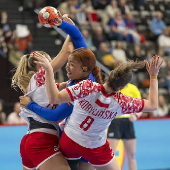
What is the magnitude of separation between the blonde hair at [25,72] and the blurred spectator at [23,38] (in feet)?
23.1

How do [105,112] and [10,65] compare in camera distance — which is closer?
[105,112]

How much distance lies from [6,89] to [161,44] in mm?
4668

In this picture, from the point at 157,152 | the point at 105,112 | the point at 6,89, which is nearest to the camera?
the point at 105,112

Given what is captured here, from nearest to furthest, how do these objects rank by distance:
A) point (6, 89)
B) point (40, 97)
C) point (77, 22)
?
point (40, 97)
point (6, 89)
point (77, 22)

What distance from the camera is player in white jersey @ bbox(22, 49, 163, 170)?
4113 mm

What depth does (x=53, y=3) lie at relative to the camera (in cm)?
1357

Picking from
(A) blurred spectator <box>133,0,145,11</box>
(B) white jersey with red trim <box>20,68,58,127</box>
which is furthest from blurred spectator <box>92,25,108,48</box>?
(B) white jersey with red trim <box>20,68,58,127</box>

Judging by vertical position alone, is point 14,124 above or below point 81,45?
below

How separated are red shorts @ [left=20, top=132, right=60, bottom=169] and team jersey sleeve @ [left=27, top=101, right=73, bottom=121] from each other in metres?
0.19

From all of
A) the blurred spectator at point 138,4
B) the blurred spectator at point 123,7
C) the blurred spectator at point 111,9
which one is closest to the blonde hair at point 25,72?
the blurred spectator at point 111,9

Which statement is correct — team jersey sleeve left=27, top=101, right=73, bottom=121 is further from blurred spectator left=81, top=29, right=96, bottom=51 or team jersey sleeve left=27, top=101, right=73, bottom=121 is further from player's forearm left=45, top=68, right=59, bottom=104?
blurred spectator left=81, top=29, right=96, bottom=51

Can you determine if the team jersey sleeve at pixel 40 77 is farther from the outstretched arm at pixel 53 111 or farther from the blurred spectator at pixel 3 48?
the blurred spectator at pixel 3 48

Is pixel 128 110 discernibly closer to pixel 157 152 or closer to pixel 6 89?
pixel 157 152

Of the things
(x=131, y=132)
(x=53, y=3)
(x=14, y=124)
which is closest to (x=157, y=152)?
(x=131, y=132)
